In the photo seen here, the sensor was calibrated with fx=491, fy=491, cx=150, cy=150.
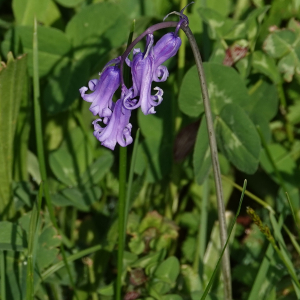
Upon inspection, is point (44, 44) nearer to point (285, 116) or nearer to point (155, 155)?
point (155, 155)

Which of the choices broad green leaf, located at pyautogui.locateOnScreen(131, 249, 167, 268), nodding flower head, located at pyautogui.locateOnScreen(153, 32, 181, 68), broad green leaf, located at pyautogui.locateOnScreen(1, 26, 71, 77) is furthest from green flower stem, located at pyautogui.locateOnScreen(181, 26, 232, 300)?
broad green leaf, located at pyautogui.locateOnScreen(1, 26, 71, 77)

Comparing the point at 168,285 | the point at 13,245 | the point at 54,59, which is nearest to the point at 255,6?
the point at 54,59

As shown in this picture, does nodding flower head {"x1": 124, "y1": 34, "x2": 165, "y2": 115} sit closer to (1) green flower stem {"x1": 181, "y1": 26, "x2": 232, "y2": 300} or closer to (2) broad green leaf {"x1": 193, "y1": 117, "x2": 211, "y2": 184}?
(1) green flower stem {"x1": 181, "y1": 26, "x2": 232, "y2": 300}

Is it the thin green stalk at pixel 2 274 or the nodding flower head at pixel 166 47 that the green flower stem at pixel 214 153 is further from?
the thin green stalk at pixel 2 274

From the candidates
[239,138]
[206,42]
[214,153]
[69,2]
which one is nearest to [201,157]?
[239,138]

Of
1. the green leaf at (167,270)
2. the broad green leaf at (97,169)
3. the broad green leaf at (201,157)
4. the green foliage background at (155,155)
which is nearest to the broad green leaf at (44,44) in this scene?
the green foliage background at (155,155)

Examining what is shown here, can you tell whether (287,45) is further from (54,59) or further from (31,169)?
(31,169)

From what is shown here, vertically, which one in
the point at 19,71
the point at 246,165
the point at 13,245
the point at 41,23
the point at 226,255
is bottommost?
the point at 226,255
